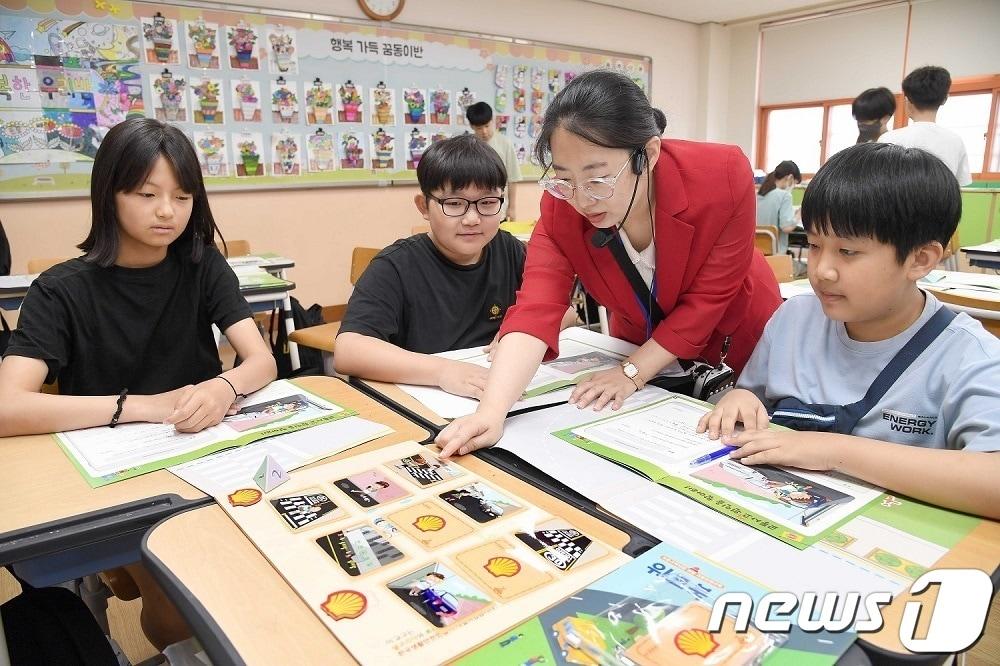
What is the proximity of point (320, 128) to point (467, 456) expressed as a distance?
155 inches

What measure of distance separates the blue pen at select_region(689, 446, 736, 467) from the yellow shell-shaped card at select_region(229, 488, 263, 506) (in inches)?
21.6

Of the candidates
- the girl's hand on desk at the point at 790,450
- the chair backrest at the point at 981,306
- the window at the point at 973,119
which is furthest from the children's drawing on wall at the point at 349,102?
the window at the point at 973,119

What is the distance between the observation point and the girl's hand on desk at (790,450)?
→ 843 mm

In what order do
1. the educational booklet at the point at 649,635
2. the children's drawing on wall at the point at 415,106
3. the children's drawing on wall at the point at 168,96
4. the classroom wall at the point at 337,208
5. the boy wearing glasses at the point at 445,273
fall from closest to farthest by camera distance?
the educational booklet at the point at 649,635 → the boy wearing glasses at the point at 445,273 → the classroom wall at the point at 337,208 → the children's drawing on wall at the point at 168,96 → the children's drawing on wall at the point at 415,106

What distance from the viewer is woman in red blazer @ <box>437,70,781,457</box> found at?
1.04 m

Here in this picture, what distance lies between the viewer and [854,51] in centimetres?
670

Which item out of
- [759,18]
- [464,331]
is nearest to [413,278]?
[464,331]

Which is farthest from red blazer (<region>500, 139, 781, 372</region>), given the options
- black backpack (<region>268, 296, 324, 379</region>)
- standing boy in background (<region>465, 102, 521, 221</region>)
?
standing boy in background (<region>465, 102, 521, 221</region>)

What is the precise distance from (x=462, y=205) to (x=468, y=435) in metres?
0.78

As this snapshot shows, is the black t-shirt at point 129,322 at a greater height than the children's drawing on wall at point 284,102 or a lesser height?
lesser

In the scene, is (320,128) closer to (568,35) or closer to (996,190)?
(568,35)

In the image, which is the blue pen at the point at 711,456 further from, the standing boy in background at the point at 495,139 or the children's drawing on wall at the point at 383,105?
the children's drawing on wall at the point at 383,105

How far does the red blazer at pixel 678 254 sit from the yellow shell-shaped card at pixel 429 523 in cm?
50

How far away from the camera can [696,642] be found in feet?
1.75
